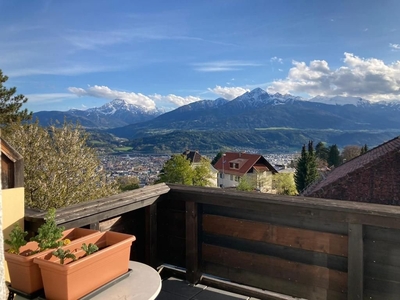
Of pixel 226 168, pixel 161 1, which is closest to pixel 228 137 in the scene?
pixel 226 168

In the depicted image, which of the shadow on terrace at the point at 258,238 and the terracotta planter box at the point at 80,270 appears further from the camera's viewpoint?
the shadow on terrace at the point at 258,238

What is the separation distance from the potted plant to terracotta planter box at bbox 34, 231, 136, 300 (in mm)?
52

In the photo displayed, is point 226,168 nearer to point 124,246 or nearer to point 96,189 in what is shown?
point 96,189

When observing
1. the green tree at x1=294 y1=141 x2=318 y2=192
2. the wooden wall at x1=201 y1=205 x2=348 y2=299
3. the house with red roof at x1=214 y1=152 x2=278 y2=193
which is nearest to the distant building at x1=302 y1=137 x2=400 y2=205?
the wooden wall at x1=201 y1=205 x2=348 y2=299

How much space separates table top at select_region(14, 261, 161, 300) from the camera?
1470 millimetres

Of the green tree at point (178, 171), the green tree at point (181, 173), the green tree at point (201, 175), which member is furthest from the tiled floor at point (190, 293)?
the green tree at point (201, 175)

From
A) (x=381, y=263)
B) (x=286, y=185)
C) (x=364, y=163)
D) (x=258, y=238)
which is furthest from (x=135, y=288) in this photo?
(x=286, y=185)

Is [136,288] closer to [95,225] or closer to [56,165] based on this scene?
[95,225]

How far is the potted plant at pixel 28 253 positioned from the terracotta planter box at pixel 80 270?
0.17ft

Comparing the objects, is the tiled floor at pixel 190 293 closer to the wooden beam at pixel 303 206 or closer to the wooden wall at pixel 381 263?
the wooden beam at pixel 303 206

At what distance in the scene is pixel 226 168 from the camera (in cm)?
4334

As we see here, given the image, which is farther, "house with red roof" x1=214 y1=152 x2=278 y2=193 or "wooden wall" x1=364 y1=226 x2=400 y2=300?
"house with red roof" x1=214 y1=152 x2=278 y2=193

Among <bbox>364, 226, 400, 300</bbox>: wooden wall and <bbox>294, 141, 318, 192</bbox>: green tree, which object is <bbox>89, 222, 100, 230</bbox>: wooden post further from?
<bbox>294, 141, 318, 192</bbox>: green tree

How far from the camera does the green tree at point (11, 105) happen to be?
14555mm
